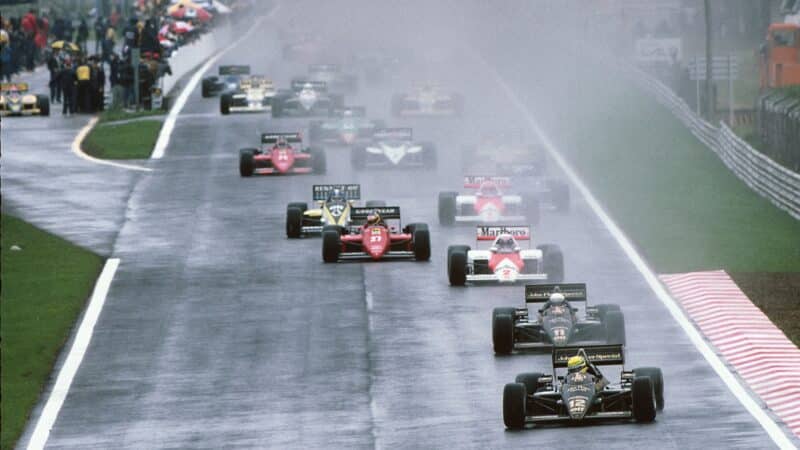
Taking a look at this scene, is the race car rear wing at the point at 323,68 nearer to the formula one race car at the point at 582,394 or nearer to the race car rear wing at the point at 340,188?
the race car rear wing at the point at 340,188

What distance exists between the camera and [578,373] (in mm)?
27422

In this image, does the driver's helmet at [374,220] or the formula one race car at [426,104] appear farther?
the formula one race car at [426,104]

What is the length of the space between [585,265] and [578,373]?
14.7m

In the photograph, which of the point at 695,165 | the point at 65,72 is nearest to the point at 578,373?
the point at 695,165

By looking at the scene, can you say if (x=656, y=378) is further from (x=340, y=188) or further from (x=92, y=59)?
(x=92, y=59)

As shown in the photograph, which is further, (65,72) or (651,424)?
(65,72)

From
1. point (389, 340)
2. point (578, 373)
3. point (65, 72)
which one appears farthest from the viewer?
point (65, 72)

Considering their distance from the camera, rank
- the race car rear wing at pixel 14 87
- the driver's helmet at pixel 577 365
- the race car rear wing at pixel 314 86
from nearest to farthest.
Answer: the driver's helmet at pixel 577 365 < the race car rear wing at pixel 314 86 < the race car rear wing at pixel 14 87

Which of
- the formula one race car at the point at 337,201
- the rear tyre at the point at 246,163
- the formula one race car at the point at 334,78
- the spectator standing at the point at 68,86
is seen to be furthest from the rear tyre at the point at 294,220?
the formula one race car at the point at 334,78

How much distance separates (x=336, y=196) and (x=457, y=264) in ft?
19.9

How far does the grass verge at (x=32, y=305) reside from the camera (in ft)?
104

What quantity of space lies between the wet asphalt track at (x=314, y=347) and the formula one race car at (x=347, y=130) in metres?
8.30

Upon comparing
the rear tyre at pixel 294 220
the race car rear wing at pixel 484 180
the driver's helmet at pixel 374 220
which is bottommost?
the rear tyre at pixel 294 220

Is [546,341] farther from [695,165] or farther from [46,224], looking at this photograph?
[695,165]
